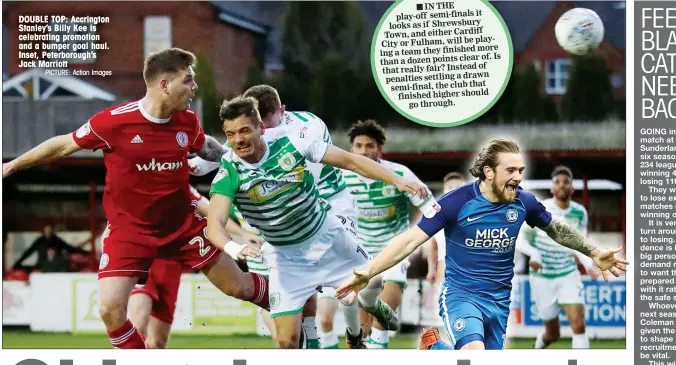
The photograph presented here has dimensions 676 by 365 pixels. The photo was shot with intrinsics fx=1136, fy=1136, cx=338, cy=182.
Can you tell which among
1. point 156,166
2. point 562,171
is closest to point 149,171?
point 156,166

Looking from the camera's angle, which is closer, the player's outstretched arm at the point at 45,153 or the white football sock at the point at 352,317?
the player's outstretched arm at the point at 45,153

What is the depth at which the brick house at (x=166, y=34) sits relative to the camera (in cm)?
773

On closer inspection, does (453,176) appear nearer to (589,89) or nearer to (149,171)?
(589,89)

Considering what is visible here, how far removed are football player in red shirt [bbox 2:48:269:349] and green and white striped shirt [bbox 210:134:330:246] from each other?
13.9 inches

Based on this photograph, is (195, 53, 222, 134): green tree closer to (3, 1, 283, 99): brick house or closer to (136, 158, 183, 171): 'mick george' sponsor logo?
(3, 1, 283, 99): brick house

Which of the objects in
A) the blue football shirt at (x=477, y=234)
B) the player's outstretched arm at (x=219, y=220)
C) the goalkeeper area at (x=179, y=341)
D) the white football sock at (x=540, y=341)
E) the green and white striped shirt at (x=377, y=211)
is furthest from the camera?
the white football sock at (x=540, y=341)

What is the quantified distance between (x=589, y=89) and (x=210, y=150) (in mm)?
2612

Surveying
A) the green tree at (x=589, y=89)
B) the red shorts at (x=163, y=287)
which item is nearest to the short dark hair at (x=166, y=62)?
the red shorts at (x=163, y=287)

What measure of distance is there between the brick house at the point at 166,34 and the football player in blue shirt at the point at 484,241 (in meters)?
1.78

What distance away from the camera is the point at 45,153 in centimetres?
756

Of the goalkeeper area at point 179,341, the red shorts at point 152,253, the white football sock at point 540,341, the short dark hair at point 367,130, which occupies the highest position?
the short dark hair at point 367,130

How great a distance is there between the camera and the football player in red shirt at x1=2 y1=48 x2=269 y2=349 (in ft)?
24.5

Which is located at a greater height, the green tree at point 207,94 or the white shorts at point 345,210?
the green tree at point 207,94

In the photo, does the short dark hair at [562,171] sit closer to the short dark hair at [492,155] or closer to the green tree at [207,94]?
the short dark hair at [492,155]
